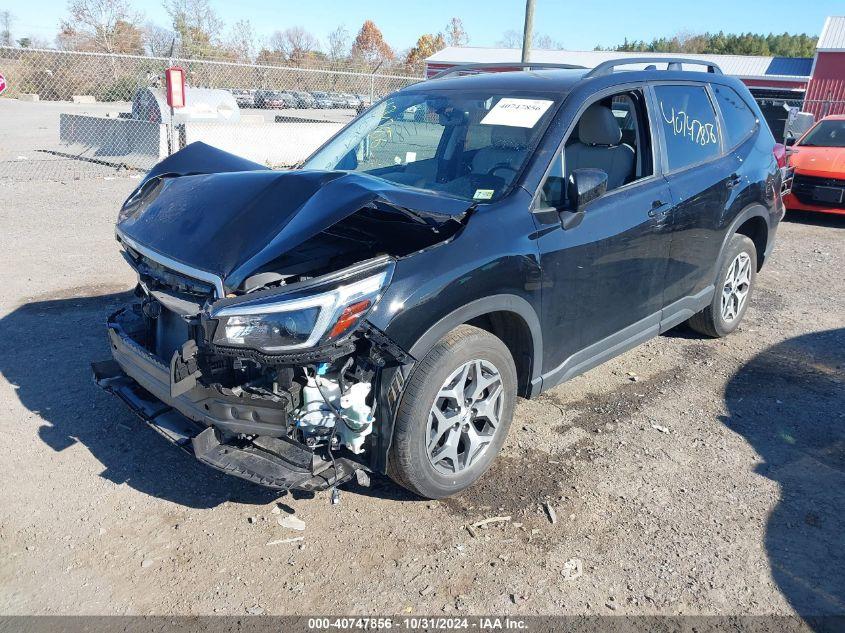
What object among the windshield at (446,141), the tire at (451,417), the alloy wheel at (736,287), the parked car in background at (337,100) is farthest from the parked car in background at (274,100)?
the tire at (451,417)

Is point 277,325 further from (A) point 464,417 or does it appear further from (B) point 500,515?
(B) point 500,515

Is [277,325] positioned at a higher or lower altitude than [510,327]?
higher

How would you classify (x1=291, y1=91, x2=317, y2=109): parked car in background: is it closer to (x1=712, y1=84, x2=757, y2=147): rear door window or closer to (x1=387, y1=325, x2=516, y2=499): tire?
(x1=712, y1=84, x2=757, y2=147): rear door window

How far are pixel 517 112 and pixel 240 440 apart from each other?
2303 millimetres

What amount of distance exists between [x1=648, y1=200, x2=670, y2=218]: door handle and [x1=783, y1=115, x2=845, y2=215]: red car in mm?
7156

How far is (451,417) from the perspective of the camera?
3.18 meters

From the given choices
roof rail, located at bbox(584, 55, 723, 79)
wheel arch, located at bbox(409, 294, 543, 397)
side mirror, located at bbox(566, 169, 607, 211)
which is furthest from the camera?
roof rail, located at bbox(584, 55, 723, 79)

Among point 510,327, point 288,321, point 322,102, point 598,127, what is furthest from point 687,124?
point 322,102

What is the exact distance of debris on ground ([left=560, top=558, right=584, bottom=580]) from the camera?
2887 millimetres

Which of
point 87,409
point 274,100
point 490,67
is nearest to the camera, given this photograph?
point 87,409

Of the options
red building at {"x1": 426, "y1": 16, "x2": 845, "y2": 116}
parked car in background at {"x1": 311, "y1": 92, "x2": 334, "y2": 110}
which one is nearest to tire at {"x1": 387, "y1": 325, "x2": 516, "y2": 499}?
parked car in background at {"x1": 311, "y1": 92, "x2": 334, "y2": 110}

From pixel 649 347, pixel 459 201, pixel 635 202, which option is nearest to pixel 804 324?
pixel 649 347

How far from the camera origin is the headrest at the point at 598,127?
12.5 feet

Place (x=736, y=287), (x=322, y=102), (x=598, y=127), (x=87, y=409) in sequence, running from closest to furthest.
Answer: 1. (x=598, y=127)
2. (x=87, y=409)
3. (x=736, y=287)
4. (x=322, y=102)
